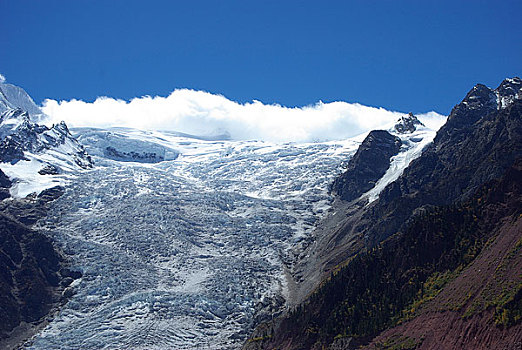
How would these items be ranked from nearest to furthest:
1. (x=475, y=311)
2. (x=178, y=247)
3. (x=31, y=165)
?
(x=475, y=311), (x=178, y=247), (x=31, y=165)

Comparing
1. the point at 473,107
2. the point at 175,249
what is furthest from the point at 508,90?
the point at 175,249

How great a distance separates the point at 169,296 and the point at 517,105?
292 ft

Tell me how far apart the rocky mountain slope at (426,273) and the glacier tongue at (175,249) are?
1139cm

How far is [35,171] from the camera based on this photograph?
179 meters

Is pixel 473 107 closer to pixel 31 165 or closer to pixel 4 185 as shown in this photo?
pixel 31 165

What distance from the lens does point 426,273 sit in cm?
7494

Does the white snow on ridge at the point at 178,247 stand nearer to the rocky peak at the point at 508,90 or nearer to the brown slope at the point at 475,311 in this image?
the rocky peak at the point at 508,90

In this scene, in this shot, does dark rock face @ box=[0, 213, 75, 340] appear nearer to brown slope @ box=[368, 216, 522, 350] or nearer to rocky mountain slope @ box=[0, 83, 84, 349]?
rocky mountain slope @ box=[0, 83, 84, 349]

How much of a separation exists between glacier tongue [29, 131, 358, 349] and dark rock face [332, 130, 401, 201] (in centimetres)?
618

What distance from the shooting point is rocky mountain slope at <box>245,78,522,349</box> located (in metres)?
58.9

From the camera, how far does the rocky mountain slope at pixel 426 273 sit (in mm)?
58872

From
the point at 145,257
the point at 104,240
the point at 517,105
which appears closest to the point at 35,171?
the point at 104,240

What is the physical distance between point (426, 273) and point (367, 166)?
106 meters

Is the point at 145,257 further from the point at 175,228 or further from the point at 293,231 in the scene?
the point at 293,231
